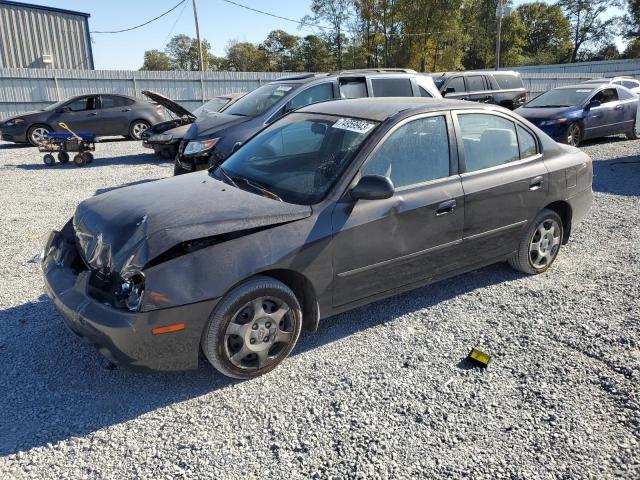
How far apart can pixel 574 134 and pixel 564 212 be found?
8.39 meters

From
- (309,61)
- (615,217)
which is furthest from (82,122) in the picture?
(309,61)

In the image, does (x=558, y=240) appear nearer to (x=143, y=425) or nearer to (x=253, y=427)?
(x=253, y=427)

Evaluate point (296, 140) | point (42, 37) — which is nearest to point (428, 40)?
point (42, 37)

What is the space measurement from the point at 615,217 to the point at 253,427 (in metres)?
6.01

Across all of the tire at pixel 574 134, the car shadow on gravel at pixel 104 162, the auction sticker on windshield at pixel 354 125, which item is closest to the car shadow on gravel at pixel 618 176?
the tire at pixel 574 134

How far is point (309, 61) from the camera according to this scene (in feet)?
193

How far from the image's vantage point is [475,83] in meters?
15.5

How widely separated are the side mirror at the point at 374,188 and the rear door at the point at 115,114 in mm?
13634

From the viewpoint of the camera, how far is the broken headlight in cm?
281

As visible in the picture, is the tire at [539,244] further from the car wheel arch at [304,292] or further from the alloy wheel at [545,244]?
the car wheel arch at [304,292]

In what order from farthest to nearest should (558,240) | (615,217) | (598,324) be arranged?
1. (615,217)
2. (558,240)
3. (598,324)

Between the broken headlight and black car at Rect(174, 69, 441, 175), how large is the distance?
4978mm

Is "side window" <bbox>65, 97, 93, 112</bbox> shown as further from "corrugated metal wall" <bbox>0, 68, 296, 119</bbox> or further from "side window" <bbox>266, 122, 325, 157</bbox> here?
"side window" <bbox>266, 122, 325, 157</bbox>

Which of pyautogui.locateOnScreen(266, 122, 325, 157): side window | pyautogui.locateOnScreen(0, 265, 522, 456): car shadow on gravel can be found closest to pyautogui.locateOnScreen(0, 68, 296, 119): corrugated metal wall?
pyautogui.locateOnScreen(0, 265, 522, 456): car shadow on gravel
